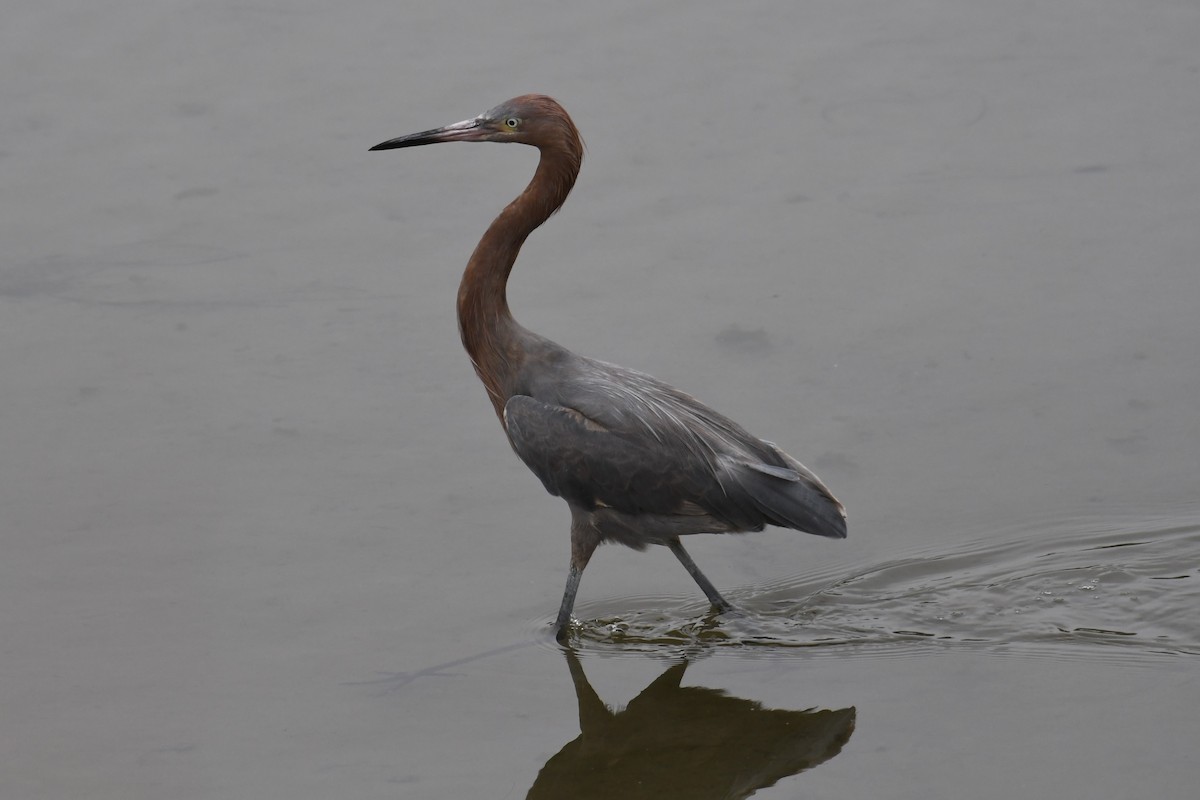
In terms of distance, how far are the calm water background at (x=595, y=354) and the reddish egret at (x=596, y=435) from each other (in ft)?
1.44

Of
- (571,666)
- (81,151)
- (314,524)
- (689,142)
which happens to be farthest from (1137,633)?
(81,151)

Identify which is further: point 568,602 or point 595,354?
point 595,354

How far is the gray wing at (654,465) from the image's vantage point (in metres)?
6.47

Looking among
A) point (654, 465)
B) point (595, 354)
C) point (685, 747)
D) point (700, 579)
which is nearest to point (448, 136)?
point (654, 465)

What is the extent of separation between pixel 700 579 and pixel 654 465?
0.53 metres

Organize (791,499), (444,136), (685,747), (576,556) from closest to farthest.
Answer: (685,747)
(791,499)
(576,556)
(444,136)

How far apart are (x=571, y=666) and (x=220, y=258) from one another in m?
3.82

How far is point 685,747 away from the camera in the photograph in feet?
19.7

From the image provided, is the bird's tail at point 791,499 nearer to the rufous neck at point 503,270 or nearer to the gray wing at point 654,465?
the gray wing at point 654,465

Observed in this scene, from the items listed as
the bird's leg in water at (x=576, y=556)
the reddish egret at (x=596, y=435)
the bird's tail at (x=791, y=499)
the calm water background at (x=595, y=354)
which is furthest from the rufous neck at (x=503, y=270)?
the bird's tail at (x=791, y=499)

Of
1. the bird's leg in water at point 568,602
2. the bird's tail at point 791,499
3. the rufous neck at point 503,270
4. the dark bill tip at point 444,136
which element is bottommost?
the bird's leg in water at point 568,602

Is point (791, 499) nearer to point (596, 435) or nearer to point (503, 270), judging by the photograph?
point (596, 435)

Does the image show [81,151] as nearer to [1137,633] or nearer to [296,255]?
[296,255]

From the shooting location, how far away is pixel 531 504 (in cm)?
737
